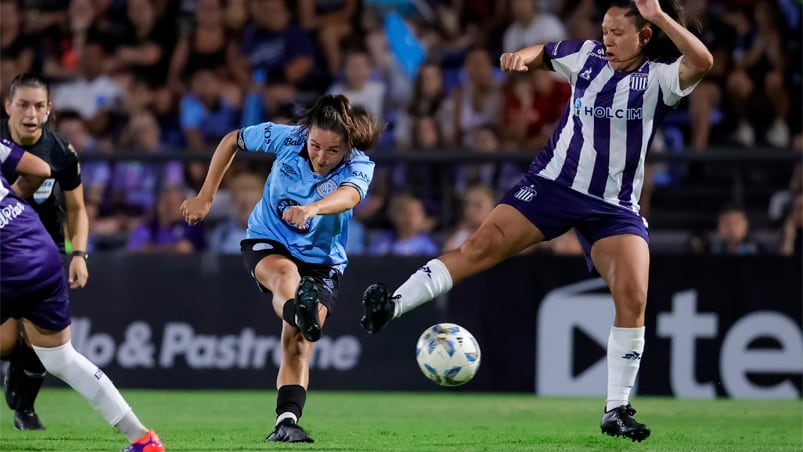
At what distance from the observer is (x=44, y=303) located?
5891mm

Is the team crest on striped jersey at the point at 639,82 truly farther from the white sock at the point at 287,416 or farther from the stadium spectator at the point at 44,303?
the stadium spectator at the point at 44,303

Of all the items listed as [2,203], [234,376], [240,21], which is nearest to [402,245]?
[234,376]

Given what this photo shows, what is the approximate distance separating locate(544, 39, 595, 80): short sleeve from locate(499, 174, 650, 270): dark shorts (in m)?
0.63

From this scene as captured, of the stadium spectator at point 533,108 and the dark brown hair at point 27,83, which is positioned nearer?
the dark brown hair at point 27,83

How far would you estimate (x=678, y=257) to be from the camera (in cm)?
1077

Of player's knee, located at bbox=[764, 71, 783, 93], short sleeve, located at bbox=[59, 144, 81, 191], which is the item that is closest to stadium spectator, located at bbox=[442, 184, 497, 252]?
player's knee, located at bbox=[764, 71, 783, 93]

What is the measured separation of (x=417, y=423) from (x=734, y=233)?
163 inches

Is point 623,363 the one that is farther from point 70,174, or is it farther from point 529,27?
point 529,27

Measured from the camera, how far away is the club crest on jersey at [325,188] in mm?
6973

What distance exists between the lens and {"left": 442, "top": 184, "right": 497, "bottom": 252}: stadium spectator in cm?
1140

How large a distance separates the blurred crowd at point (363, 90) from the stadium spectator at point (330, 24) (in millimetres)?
22

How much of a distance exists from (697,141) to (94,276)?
19.4 feet

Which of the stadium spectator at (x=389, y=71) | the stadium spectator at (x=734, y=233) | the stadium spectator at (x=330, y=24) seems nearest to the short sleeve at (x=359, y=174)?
the stadium spectator at (x=734, y=233)

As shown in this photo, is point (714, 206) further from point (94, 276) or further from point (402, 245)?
point (94, 276)
